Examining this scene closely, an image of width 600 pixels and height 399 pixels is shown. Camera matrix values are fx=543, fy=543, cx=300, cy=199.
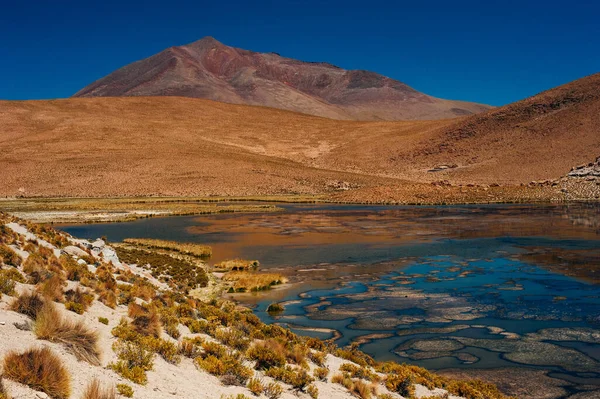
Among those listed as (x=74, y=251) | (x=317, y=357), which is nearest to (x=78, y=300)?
(x=317, y=357)

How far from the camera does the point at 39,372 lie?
24.1ft

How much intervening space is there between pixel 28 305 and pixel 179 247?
24584mm

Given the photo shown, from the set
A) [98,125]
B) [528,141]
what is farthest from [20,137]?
[528,141]

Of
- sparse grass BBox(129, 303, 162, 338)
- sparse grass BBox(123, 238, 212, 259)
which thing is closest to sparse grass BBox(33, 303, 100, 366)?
sparse grass BBox(129, 303, 162, 338)

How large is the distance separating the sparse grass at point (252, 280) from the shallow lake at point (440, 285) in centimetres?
95

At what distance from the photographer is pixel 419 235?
133ft

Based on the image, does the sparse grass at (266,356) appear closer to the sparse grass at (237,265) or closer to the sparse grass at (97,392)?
the sparse grass at (97,392)

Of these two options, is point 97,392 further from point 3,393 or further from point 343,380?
point 343,380

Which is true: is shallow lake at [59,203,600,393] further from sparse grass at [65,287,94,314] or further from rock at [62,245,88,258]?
sparse grass at [65,287,94,314]

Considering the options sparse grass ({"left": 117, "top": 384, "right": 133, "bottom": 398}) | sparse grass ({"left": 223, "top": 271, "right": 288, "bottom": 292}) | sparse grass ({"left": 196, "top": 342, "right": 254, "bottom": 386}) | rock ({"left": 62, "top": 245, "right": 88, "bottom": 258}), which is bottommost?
sparse grass ({"left": 223, "top": 271, "right": 288, "bottom": 292})

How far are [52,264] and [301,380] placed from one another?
31.1 ft

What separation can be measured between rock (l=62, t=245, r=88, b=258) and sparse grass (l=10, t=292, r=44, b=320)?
1007 cm

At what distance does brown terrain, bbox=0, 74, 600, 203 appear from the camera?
9506 centimetres

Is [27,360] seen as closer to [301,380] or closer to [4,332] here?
[4,332]
